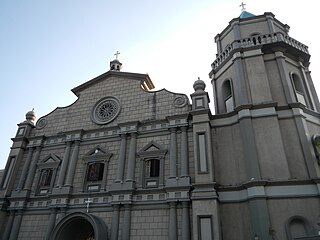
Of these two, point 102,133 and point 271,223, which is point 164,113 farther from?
point 271,223

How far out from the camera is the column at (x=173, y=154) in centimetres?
1310

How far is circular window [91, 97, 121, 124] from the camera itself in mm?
16484

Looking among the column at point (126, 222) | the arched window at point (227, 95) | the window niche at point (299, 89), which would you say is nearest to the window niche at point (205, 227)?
the column at point (126, 222)

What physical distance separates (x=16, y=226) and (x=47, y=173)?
10.7 feet

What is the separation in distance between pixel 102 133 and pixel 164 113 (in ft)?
13.3

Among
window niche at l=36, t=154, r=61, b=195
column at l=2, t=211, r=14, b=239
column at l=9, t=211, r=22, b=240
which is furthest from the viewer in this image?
window niche at l=36, t=154, r=61, b=195

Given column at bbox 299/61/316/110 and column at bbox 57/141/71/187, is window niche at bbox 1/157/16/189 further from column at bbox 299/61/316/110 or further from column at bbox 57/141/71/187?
column at bbox 299/61/316/110

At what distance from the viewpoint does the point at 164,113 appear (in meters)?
15.2

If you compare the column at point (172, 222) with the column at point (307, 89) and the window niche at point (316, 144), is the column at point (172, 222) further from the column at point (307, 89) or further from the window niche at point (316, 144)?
the column at point (307, 89)

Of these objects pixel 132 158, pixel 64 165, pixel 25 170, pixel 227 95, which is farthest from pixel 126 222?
pixel 227 95

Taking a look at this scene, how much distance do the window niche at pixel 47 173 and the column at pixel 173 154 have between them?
23.7ft

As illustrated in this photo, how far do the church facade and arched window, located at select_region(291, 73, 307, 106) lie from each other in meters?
0.10

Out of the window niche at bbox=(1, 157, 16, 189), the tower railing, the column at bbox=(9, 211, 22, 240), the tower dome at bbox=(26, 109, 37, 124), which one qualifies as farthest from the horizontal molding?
the tower dome at bbox=(26, 109, 37, 124)

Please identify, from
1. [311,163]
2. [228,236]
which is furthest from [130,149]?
[311,163]
